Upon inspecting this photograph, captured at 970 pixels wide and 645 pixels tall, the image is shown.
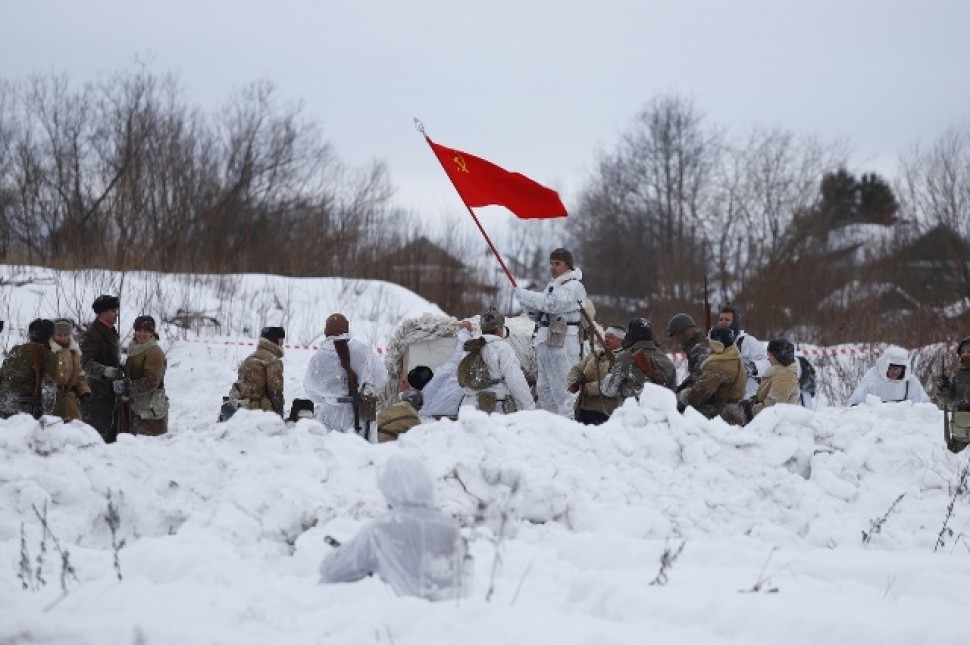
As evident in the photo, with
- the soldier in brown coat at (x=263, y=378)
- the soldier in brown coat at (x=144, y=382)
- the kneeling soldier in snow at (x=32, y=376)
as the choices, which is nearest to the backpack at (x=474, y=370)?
the soldier in brown coat at (x=263, y=378)

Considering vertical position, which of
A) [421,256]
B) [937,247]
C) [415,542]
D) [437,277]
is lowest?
[415,542]

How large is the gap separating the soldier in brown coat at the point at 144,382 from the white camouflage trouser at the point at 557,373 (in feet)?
11.6

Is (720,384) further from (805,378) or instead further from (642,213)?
(642,213)

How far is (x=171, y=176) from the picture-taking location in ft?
107

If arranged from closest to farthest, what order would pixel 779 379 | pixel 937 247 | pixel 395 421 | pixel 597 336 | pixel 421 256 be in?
pixel 395 421, pixel 779 379, pixel 597 336, pixel 421 256, pixel 937 247

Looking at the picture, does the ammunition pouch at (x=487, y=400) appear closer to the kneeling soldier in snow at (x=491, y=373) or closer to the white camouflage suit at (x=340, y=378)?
the kneeling soldier in snow at (x=491, y=373)

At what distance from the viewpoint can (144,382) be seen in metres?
11.6

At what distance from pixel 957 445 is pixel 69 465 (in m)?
6.64

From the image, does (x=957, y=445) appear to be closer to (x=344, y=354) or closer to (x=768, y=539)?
(x=768, y=539)

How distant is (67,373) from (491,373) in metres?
3.58

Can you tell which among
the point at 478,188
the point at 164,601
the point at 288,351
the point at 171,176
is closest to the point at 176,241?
the point at 171,176

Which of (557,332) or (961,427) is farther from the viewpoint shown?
(557,332)

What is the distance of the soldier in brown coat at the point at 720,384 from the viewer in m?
10.9

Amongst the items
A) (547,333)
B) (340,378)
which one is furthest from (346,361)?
(547,333)
